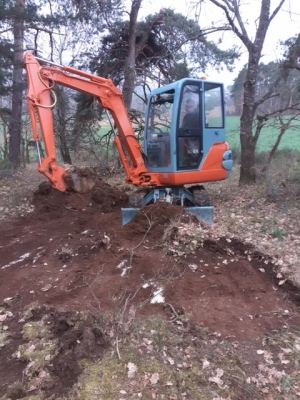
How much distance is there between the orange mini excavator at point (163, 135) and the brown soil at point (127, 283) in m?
1.01

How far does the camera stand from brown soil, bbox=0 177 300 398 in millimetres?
3533

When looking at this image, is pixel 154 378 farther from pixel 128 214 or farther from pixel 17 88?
pixel 17 88

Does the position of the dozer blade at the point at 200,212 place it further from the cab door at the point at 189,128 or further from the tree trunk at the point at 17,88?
→ the tree trunk at the point at 17,88

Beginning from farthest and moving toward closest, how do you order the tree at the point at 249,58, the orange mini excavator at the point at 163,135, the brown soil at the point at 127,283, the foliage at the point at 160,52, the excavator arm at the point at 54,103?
the foliage at the point at 160,52 → the tree at the point at 249,58 → the orange mini excavator at the point at 163,135 → the excavator arm at the point at 54,103 → the brown soil at the point at 127,283

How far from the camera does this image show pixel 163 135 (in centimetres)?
727

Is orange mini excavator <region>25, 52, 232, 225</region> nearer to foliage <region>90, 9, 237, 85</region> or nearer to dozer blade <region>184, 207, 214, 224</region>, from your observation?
dozer blade <region>184, 207, 214, 224</region>

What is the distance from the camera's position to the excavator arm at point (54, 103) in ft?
21.6

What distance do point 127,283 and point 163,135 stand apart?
3666mm

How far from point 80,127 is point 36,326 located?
11.8 m

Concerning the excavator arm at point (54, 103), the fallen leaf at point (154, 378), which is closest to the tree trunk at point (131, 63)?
the excavator arm at point (54, 103)

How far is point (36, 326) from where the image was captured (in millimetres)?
3697

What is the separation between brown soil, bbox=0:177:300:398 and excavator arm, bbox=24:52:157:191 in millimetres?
1174

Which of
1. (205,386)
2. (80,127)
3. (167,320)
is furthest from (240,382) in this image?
(80,127)

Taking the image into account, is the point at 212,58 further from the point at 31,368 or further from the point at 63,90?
the point at 31,368
